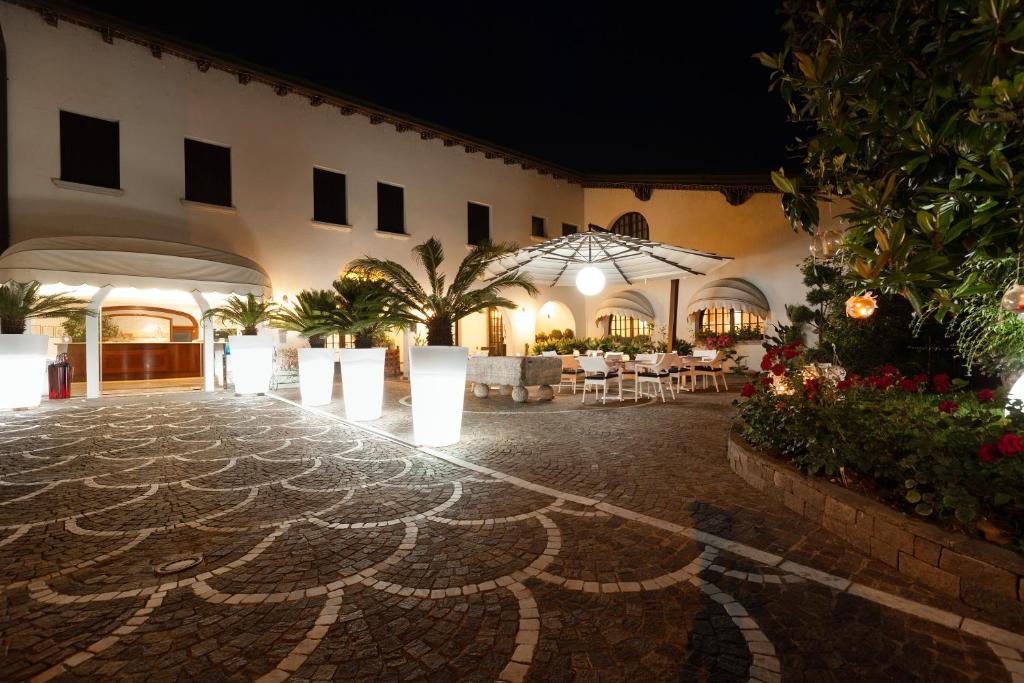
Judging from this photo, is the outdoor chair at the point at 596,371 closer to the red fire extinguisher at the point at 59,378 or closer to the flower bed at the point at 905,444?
the flower bed at the point at 905,444

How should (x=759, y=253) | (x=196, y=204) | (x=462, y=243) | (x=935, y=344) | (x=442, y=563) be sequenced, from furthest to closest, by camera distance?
(x=462, y=243) < (x=759, y=253) < (x=196, y=204) < (x=935, y=344) < (x=442, y=563)

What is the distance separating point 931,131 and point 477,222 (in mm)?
16365

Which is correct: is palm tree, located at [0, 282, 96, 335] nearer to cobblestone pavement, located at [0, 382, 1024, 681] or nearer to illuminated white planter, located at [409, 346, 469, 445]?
cobblestone pavement, located at [0, 382, 1024, 681]

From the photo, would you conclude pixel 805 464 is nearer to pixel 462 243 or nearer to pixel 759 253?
pixel 759 253

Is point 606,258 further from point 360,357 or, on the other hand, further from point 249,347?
point 249,347

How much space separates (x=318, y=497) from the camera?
392cm

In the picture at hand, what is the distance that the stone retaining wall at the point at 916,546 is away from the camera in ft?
7.35

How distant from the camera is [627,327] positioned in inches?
755

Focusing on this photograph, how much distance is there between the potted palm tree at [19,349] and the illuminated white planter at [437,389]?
8.25 m

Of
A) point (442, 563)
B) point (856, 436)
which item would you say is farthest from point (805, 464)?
point (442, 563)

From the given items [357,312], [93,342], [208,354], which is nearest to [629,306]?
[357,312]

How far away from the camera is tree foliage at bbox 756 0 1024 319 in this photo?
70.1 inches

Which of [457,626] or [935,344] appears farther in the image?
[935,344]

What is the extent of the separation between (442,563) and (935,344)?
337 inches
